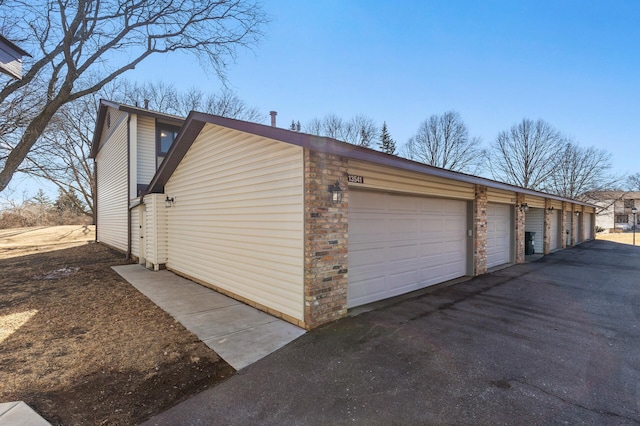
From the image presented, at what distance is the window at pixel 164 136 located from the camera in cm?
1123

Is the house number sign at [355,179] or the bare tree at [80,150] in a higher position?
the bare tree at [80,150]

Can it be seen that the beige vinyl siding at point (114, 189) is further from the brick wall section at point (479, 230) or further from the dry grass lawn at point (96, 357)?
the brick wall section at point (479, 230)

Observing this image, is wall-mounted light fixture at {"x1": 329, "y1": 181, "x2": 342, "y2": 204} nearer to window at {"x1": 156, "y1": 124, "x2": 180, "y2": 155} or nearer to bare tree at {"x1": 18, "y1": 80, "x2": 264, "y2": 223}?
window at {"x1": 156, "y1": 124, "x2": 180, "y2": 155}

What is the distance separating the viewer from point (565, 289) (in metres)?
6.80

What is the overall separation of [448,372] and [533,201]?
37.7 ft

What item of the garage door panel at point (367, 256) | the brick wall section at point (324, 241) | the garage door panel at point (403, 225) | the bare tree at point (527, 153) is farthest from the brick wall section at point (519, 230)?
the bare tree at point (527, 153)

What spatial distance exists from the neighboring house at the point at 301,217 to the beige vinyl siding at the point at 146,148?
0.04m

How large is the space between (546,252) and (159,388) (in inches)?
599

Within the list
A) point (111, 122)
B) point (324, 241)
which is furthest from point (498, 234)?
point (111, 122)

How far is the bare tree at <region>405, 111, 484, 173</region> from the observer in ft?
97.7

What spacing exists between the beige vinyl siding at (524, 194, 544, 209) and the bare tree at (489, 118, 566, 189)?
887 inches

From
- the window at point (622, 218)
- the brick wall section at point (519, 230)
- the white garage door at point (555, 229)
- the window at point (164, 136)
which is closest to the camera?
the brick wall section at point (519, 230)

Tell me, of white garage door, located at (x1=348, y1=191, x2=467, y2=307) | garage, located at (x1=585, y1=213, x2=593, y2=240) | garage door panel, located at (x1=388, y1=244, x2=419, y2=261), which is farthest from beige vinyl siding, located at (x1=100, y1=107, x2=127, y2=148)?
garage, located at (x1=585, y1=213, x2=593, y2=240)

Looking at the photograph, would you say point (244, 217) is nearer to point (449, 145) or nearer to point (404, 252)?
point (404, 252)
